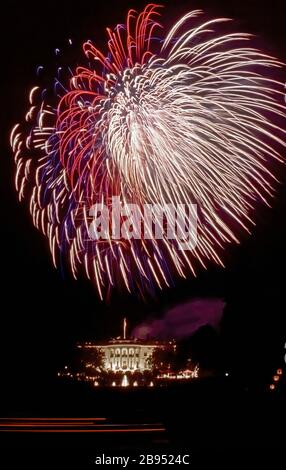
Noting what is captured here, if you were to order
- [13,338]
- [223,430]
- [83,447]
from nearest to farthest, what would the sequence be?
[83,447] < [223,430] < [13,338]

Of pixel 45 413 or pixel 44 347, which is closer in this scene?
pixel 45 413

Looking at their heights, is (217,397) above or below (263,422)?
above

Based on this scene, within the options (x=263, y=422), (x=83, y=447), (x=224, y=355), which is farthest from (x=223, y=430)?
(x=224, y=355)

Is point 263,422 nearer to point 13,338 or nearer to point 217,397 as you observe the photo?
point 217,397

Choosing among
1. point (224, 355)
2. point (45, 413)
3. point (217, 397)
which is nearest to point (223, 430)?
point (217, 397)
